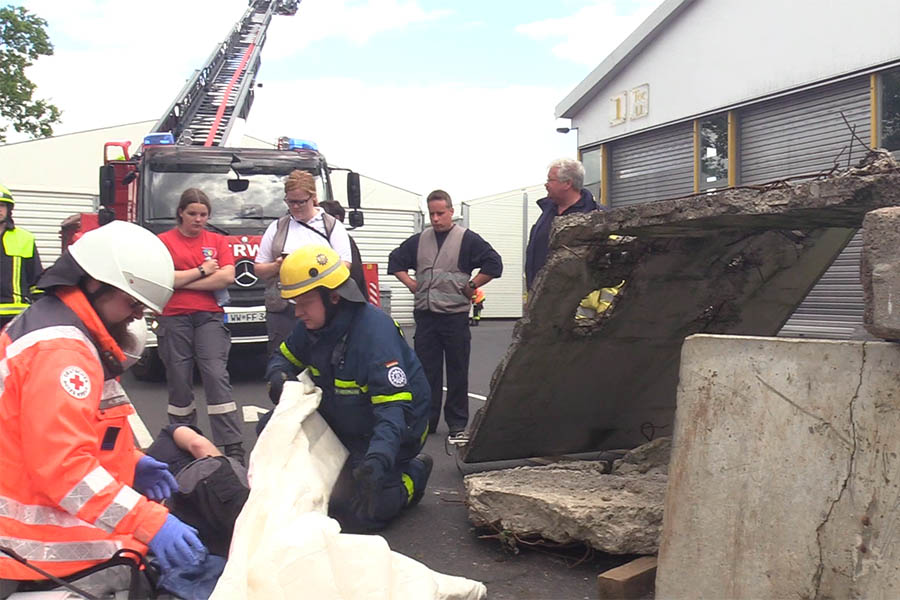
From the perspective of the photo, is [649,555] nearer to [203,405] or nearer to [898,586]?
[898,586]

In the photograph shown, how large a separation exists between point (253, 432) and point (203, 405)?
5.47 ft

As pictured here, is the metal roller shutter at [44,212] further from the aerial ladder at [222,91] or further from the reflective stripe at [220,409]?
the reflective stripe at [220,409]

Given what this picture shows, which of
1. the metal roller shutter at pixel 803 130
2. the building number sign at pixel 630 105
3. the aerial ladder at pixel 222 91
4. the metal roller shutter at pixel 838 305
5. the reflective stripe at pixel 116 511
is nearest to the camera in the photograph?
the reflective stripe at pixel 116 511

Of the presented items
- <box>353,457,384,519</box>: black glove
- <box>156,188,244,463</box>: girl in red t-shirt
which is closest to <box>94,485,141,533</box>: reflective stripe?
<box>353,457,384,519</box>: black glove

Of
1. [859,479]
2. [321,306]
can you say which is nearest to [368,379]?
[321,306]

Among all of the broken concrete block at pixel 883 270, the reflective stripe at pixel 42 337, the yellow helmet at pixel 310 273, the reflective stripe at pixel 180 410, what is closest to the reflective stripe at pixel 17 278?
the reflective stripe at pixel 180 410

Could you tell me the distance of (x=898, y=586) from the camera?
2.36 metres

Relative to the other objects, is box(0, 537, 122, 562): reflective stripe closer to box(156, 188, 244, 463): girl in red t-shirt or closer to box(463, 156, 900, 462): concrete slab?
box(463, 156, 900, 462): concrete slab

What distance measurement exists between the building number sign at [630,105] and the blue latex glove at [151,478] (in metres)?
10.3

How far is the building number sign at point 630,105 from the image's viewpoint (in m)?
12.2

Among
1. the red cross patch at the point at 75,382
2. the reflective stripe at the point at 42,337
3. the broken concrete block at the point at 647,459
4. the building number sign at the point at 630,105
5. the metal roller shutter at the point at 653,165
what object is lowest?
the broken concrete block at the point at 647,459

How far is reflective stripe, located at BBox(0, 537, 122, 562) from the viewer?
246 cm

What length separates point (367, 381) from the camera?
3979mm

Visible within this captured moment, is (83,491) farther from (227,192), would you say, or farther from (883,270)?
(227,192)
